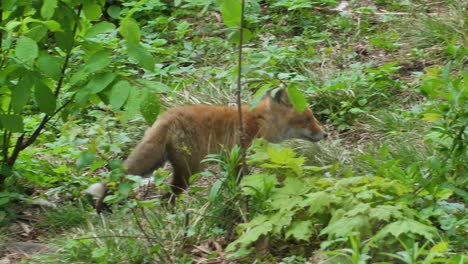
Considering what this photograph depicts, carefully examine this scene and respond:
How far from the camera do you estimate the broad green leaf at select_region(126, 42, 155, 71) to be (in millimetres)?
5660

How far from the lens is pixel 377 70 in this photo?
9.78 meters

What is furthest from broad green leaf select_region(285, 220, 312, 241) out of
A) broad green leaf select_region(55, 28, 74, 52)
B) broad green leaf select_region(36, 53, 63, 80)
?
broad green leaf select_region(55, 28, 74, 52)

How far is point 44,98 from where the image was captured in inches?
246

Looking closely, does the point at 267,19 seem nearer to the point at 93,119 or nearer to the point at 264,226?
the point at 93,119

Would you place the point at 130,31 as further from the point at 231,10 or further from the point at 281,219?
the point at 281,219

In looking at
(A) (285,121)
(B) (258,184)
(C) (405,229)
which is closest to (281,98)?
(A) (285,121)

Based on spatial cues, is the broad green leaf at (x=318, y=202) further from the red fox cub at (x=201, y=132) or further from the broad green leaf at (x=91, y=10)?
the broad green leaf at (x=91, y=10)

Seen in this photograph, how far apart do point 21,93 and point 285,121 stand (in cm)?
366

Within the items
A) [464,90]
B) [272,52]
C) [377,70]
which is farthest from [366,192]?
[272,52]

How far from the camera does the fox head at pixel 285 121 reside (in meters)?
8.93

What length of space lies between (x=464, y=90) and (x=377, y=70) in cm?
414

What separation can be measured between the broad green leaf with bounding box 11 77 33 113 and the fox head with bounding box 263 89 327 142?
3.36 m

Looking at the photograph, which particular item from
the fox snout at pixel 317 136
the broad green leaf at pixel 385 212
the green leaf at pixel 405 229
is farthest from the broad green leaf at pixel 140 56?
the fox snout at pixel 317 136

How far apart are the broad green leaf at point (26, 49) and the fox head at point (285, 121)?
12.2 ft
